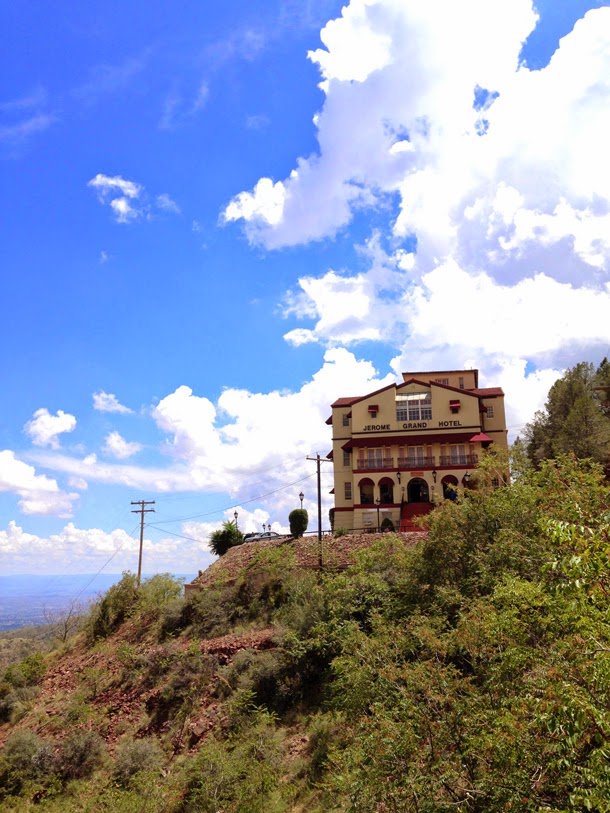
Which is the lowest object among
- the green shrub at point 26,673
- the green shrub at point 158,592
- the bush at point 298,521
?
the green shrub at point 26,673

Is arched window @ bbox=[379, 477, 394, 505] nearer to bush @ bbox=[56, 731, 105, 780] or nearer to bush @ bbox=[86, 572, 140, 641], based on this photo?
bush @ bbox=[86, 572, 140, 641]

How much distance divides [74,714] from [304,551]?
1480 cm

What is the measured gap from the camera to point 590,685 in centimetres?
723

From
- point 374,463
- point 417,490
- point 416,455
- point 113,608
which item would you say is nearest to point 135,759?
point 113,608

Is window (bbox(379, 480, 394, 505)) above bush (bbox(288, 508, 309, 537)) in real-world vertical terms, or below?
above

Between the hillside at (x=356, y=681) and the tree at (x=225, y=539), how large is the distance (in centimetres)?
708

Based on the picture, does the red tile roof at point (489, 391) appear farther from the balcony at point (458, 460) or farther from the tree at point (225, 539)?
the tree at point (225, 539)

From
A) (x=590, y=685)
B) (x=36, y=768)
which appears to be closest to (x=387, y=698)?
(x=590, y=685)

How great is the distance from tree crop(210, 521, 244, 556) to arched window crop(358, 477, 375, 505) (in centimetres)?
1091

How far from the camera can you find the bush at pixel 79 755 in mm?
23047

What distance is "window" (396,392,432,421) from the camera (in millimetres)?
50812

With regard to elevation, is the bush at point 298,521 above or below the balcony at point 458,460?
below

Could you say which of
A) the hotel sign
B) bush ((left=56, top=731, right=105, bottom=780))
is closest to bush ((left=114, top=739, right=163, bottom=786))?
bush ((left=56, top=731, right=105, bottom=780))

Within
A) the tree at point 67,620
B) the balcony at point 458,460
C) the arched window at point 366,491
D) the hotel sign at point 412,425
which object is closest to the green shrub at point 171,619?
the tree at point 67,620
